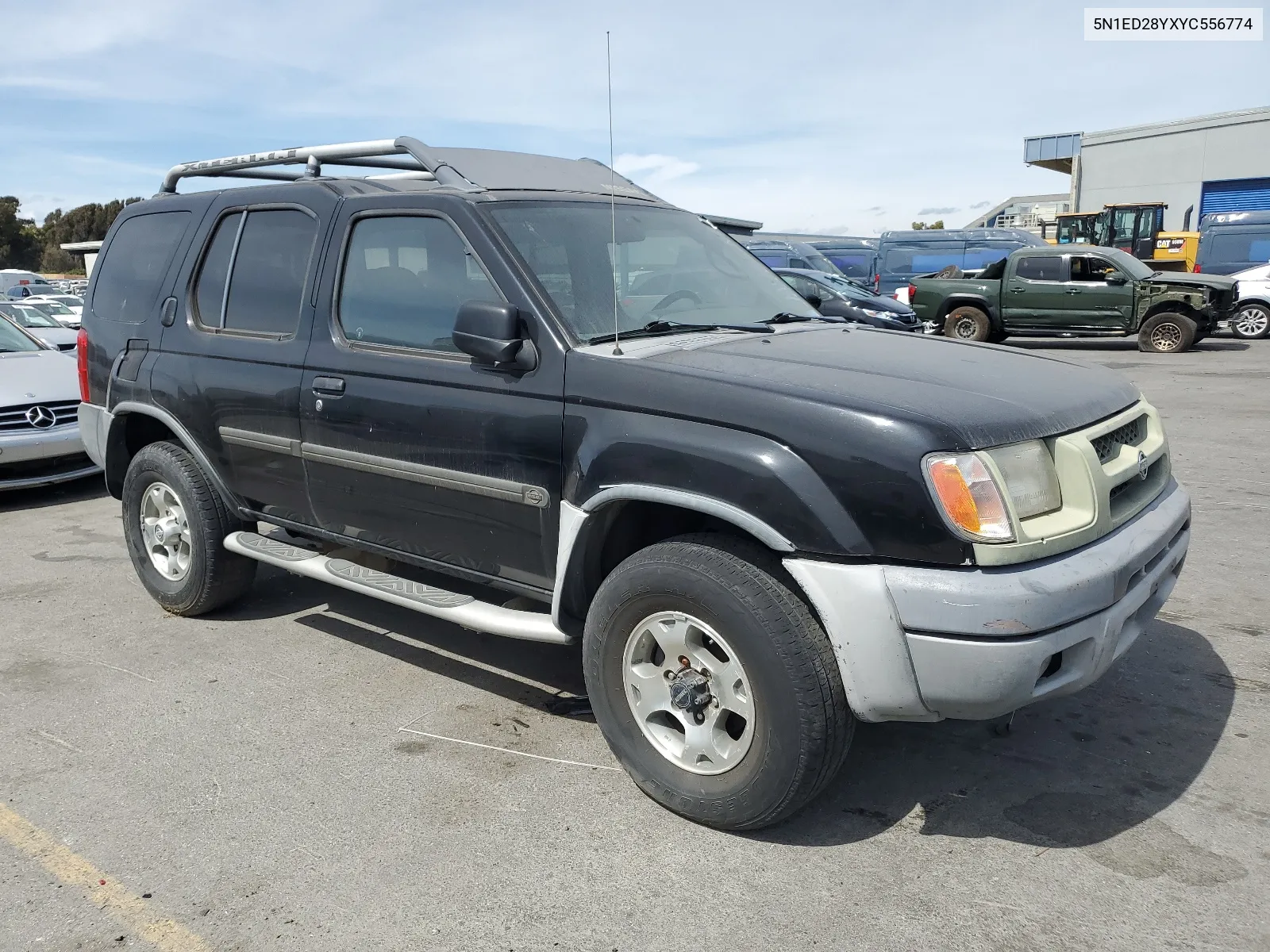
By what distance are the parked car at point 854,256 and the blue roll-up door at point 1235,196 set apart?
16.6 metres

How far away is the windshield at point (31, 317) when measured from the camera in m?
13.4

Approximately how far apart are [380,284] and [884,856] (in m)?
2.72

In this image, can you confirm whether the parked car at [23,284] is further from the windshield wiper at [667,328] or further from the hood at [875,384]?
the hood at [875,384]

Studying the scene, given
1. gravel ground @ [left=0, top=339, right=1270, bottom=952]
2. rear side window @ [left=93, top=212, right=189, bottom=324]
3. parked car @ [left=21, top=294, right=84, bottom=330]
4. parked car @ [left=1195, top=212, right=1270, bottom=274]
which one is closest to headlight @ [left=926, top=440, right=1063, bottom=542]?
gravel ground @ [left=0, top=339, right=1270, bottom=952]

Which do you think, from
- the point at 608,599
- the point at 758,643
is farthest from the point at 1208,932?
the point at 608,599

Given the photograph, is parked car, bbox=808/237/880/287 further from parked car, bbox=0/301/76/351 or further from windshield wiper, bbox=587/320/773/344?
windshield wiper, bbox=587/320/773/344

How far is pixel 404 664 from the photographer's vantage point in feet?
14.6

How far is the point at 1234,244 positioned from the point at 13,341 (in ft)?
82.9

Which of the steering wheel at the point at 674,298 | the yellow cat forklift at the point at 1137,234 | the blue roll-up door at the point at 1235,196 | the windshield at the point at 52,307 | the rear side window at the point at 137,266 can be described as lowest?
the windshield at the point at 52,307

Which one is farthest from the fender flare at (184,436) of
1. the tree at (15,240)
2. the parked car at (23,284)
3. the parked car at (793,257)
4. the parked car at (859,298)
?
the tree at (15,240)

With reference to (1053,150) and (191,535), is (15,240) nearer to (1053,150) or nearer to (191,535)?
(1053,150)

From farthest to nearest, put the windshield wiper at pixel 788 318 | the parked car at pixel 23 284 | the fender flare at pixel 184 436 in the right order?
the parked car at pixel 23 284 < the fender flare at pixel 184 436 < the windshield wiper at pixel 788 318

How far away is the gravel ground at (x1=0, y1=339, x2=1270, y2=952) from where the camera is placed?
267 centimetres

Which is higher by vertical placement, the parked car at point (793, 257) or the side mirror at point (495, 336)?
the parked car at point (793, 257)
